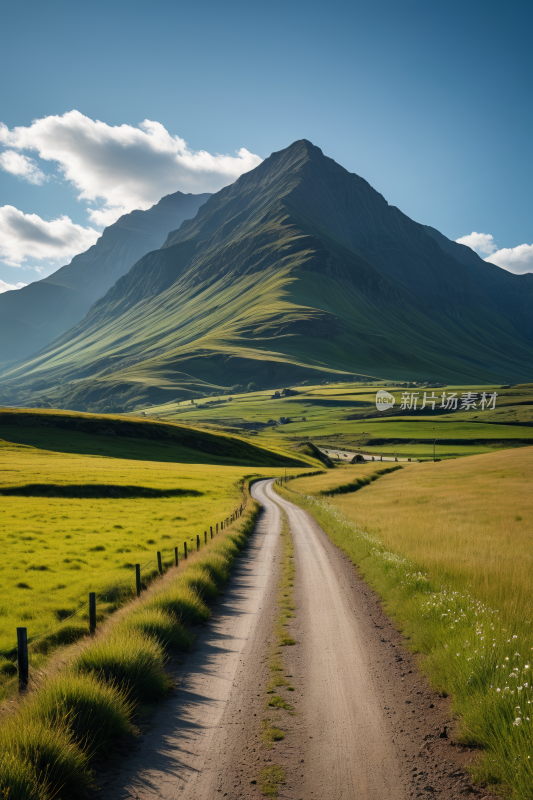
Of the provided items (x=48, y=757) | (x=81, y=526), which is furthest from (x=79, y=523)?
(x=48, y=757)

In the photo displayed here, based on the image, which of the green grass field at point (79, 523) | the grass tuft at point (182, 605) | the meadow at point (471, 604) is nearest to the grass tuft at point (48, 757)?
the green grass field at point (79, 523)

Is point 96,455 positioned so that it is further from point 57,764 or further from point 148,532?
point 57,764

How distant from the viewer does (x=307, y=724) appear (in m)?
8.67

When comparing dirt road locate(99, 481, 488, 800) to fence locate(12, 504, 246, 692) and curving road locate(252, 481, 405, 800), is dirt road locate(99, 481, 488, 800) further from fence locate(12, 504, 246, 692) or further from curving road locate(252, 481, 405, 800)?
fence locate(12, 504, 246, 692)

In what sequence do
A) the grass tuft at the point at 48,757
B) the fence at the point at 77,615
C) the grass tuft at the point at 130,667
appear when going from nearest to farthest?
the grass tuft at the point at 48,757, the fence at the point at 77,615, the grass tuft at the point at 130,667

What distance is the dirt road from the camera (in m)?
6.89

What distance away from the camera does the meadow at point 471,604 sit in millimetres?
7137

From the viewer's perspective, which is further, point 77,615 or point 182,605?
point 77,615

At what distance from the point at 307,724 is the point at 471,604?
19.2 ft

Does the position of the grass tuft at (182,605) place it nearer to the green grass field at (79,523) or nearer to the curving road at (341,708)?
the green grass field at (79,523)

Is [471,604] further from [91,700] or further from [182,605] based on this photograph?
[91,700]

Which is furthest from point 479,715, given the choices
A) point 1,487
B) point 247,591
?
point 1,487

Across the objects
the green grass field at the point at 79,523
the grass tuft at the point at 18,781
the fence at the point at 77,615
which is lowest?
the green grass field at the point at 79,523

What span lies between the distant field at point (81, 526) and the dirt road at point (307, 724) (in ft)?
19.6
